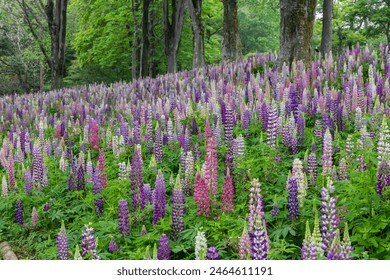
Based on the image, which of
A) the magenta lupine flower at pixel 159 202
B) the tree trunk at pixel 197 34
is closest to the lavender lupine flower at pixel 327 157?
the magenta lupine flower at pixel 159 202

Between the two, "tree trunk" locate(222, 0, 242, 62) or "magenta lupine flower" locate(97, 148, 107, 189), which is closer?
"magenta lupine flower" locate(97, 148, 107, 189)

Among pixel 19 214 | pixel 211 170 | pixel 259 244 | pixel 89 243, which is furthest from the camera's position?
pixel 19 214

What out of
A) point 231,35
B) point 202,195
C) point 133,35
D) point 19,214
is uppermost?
point 133,35

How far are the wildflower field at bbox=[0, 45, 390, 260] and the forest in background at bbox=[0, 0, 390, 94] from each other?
35.0ft

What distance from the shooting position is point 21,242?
5328 millimetres

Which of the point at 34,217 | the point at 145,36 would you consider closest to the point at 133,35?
the point at 145,36

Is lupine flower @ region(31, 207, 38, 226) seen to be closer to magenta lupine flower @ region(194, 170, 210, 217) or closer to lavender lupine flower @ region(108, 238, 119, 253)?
lavender lupine flower @ region(108, 238, 119, 253)

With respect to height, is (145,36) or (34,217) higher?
(145,36)

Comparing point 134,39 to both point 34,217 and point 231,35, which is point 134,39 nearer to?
point 231,35

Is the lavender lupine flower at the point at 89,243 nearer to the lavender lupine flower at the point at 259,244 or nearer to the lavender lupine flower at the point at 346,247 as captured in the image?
the lavender lupine flower at the point at 259,244

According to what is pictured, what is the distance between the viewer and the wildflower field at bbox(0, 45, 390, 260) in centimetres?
361

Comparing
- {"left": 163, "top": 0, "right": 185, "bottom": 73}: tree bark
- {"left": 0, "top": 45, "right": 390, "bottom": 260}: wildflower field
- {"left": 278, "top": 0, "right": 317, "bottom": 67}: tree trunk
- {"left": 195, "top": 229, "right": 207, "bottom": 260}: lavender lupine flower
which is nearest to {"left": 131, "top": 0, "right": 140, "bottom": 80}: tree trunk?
{"left": 163, "top": 0, "right": 185, "bottom": 73}: tree bark

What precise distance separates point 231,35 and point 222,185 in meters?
12.8

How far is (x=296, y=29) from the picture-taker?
10562 mm
